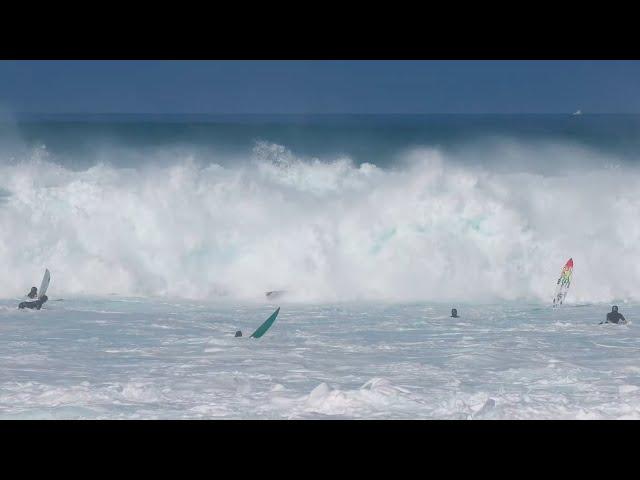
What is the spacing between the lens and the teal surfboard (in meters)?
3.90

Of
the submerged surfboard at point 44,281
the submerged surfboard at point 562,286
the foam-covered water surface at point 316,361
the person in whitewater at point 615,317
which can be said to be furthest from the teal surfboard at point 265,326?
the person in whitewater at point 615,317

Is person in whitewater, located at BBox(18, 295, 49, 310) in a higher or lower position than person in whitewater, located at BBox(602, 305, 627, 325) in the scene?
lower

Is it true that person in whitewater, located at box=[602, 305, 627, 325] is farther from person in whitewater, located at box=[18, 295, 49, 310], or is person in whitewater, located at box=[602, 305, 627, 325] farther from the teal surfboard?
person in whitewater, located at box=[18, 295, 49, 310]

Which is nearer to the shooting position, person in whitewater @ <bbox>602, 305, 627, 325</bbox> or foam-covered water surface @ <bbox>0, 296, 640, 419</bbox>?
foam-covered water surface @ <bbox>0, 296, 640, 419</bbox>

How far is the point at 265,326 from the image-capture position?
392 cm

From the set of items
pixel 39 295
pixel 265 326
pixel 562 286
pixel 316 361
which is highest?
pixel 562 286

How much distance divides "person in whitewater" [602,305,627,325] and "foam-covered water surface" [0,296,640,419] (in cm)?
4

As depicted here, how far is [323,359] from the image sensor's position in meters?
3.77

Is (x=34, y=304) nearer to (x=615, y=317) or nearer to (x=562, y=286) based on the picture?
(x=562, y=286)

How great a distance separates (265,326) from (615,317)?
89.9 inches

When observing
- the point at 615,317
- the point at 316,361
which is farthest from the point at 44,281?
the point at 615,317

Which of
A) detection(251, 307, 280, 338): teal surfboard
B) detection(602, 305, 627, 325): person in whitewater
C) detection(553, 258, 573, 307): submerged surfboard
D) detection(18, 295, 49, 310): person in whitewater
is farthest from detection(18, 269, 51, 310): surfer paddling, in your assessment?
detection(602, 305, 627, 325): person in whitewater
